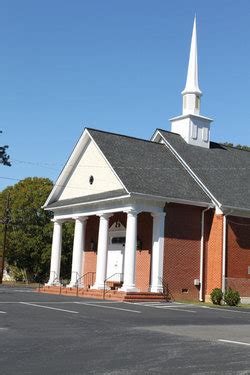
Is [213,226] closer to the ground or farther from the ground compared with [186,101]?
closer to the ground

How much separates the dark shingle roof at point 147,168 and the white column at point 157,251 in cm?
132

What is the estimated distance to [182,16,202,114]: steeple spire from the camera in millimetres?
35375

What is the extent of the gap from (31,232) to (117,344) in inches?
1720

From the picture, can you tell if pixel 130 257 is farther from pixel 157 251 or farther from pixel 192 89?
pixel 192 89

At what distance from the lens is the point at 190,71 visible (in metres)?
36.5

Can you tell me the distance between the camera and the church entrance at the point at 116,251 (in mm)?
31127

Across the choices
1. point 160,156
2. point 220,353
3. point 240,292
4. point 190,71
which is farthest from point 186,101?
point 220,353

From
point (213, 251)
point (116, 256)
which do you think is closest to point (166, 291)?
point (213, 251)

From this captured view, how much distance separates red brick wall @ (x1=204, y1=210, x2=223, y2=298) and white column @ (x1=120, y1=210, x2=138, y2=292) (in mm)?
4496

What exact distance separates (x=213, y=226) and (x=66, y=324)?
53.0 ft

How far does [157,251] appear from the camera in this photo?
27.5 meters

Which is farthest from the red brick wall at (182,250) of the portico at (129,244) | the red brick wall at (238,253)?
the red brick wall at (238,253)

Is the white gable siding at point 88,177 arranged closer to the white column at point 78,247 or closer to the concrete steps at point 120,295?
the white column at point 78,247

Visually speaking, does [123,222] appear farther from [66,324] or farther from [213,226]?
[66,324]
